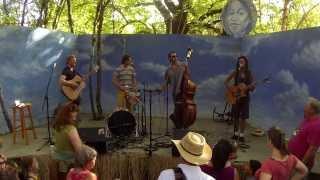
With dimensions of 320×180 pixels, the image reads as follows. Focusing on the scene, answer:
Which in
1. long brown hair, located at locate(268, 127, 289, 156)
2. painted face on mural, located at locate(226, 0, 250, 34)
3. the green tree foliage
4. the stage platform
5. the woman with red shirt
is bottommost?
the stage platform

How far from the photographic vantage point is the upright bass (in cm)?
740

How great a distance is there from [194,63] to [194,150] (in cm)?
654

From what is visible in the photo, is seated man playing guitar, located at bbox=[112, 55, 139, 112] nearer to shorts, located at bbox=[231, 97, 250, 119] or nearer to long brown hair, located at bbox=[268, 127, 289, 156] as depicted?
shorts, located at bbox=[231, 97, 250, 119]

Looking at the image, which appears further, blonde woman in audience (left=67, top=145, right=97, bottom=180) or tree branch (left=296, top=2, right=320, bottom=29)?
tree branch (left=296, top=2, right=320, bottom=29)

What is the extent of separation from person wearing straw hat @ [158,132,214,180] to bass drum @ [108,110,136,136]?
12.5ft

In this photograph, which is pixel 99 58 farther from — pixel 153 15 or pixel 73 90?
pixel 153 15

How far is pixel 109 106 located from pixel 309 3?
8.18 meters

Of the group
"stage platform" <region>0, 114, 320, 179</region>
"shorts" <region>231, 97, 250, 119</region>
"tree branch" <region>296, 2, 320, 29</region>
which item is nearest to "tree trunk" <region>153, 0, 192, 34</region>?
Result: "tree branch" <region>296, 2, 320, 29</region>

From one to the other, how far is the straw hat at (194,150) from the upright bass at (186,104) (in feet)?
13.7

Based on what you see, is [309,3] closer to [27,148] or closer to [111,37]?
[111,37]

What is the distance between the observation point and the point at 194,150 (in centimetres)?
305

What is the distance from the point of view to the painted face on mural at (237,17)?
8.88m

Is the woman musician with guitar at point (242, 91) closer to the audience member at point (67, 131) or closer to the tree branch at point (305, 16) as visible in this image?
the audience member at point (67, 131)

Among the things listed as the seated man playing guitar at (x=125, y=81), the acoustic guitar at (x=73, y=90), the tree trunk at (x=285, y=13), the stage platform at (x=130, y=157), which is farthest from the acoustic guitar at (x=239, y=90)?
the tree trunk at (x=285, y=13)
